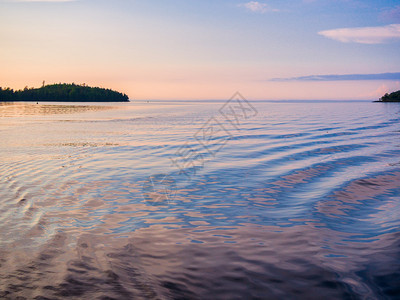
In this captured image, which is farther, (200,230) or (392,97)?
(392,97)

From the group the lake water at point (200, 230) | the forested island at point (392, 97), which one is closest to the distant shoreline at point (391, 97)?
the forested island at point (392, 97)

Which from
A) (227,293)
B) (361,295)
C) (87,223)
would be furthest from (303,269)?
(87,223)

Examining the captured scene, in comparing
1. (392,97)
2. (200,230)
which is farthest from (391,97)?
(200,230)

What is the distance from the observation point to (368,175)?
41.6ft

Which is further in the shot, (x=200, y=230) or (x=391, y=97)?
(x=391, y=97)

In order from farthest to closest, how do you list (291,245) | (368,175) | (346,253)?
(368,175), (291,245), (346,253)

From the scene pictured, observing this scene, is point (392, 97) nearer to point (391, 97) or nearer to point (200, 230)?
point (391, 97)

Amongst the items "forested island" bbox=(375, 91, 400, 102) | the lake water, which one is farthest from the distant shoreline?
the lake water

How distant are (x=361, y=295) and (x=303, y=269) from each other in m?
1.01

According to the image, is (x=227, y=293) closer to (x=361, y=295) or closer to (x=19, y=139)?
(x=361, y=295)

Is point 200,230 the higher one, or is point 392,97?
point 392,97

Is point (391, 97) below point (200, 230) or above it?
above

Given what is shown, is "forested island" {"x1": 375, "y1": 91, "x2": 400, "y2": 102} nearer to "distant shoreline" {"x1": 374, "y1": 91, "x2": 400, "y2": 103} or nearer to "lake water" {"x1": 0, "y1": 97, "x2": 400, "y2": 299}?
"distant shoreline" {"x1": 374, "y1": 91, "x2": 400, "y2": 103}

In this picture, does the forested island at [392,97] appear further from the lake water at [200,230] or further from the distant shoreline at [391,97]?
the lake water at [200,230]
